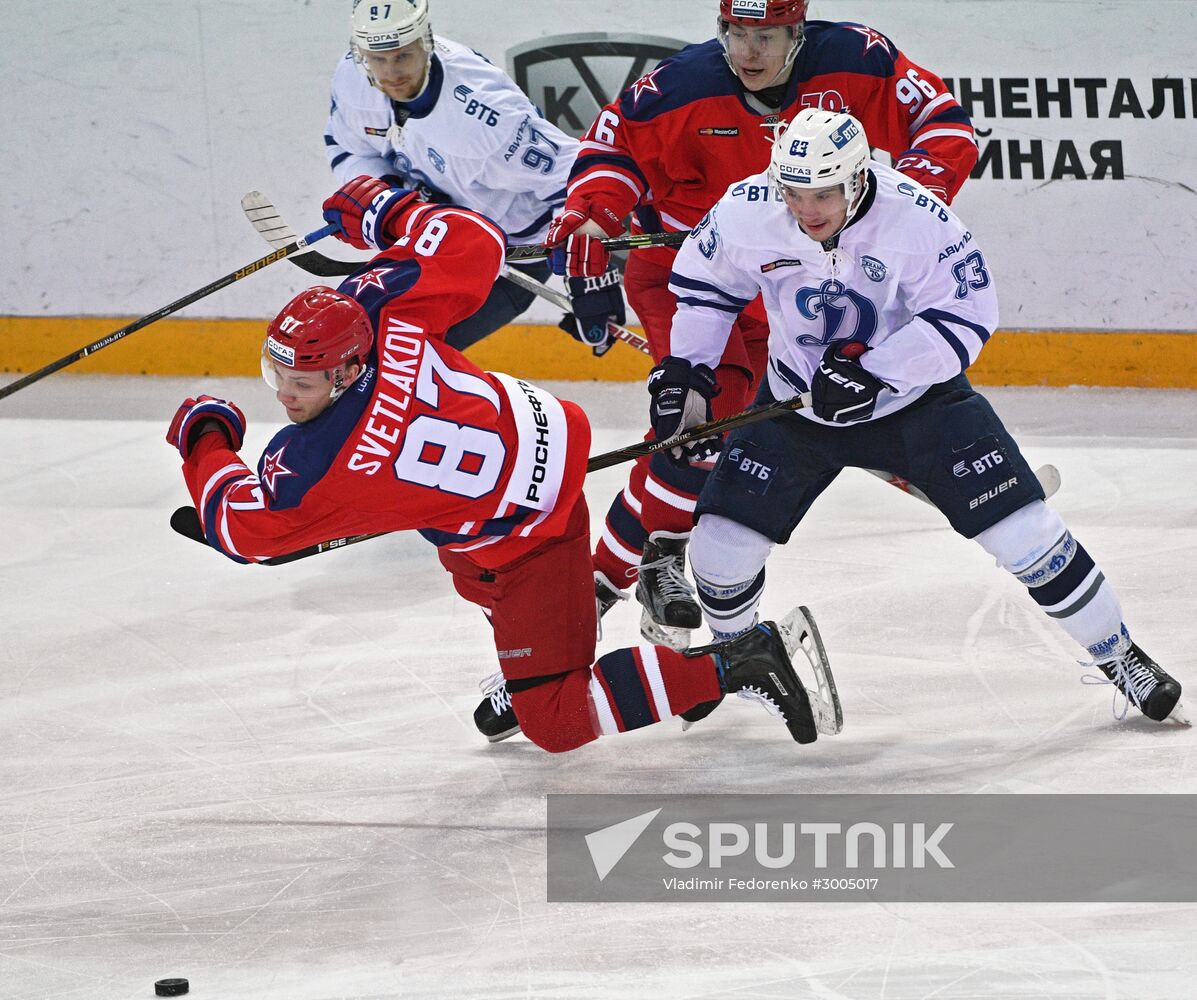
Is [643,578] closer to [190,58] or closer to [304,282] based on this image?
[304,282]

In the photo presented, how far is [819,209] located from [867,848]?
1.03 meters

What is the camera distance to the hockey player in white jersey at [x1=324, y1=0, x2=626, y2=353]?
4.05 metres

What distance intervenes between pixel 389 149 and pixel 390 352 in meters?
1.62

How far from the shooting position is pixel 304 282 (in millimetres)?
5543

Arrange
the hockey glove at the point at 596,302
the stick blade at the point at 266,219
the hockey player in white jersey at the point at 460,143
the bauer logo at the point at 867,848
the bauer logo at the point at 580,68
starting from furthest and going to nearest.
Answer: the bauer logo at the point at 580,68
the stick blade at the point at 266,219
the hockey player in white jersey at the point at 460,143
the hockey glove at the point at 596,302
the bauer logo at the point at 867,848

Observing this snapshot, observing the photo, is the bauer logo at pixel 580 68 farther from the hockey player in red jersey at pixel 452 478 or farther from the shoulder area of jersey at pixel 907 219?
the shoulder area of jersey at pixel 907 219

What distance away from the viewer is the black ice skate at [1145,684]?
2.97 m

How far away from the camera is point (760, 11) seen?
10.7 feet

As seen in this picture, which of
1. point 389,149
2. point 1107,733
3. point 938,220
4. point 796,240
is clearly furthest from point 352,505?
point 389,149

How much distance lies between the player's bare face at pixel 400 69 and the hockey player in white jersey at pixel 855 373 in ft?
3.85

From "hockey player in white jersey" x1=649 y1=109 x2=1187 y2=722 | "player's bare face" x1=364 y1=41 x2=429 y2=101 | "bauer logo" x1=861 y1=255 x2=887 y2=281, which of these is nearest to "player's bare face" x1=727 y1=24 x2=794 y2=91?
"hockey player in white jersey" x1=649 y1=109 x2=1187 y2=722

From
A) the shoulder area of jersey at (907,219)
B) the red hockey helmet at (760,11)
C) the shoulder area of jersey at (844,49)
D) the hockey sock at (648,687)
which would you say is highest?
the red hockey helmet at (760,11)

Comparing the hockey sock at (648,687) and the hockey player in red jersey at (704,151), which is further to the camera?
the hockey player in red jersey at (704,151)

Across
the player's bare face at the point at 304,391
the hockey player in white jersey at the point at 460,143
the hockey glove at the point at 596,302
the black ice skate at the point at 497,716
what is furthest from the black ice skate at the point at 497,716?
the hockey player in white jersey at the point at 460,143
